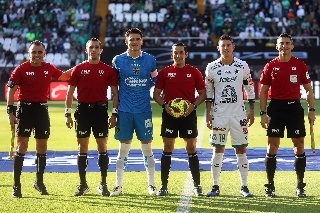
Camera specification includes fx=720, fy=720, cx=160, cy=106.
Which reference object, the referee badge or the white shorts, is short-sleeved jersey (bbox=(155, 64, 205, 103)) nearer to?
the white shorts

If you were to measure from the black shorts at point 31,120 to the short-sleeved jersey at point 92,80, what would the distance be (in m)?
0.61

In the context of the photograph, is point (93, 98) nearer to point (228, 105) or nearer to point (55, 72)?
point (55, 72)

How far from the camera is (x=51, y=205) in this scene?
939cm

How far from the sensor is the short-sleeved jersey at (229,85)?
10.2 meters

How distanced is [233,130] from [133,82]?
5.19ft

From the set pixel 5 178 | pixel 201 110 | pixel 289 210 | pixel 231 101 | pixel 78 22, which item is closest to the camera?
pixel 289 210

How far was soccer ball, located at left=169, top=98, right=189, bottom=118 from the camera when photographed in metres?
10.1

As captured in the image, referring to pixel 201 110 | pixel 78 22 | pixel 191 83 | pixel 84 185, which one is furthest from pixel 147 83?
pixel 78 22

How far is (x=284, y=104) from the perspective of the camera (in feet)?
33.4

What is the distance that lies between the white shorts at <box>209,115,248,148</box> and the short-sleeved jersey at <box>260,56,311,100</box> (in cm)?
61

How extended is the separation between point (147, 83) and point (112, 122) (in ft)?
2.49

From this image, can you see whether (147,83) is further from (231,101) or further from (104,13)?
(104,13)

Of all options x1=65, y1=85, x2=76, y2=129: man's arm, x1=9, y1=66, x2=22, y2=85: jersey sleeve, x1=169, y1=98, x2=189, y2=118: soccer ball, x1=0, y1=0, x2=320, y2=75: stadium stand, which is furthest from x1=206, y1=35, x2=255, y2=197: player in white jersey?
x1=0, y1=0, x2=320, y2=75: stadium stand

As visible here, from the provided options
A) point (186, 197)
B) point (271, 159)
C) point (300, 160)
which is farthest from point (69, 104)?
point (300, 160)
